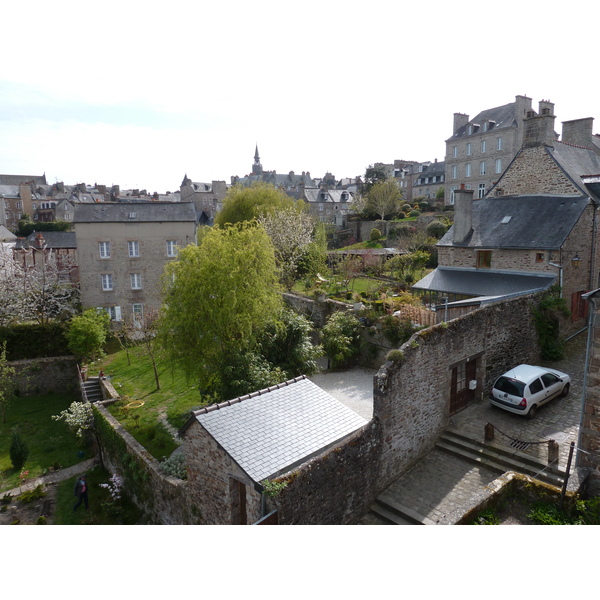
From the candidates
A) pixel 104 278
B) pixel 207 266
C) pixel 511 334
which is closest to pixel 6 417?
pixel 104 278

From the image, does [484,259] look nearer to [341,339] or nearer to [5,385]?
[341,339]

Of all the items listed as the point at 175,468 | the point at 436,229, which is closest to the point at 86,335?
the point at 175,468

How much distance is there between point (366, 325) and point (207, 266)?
676 cm

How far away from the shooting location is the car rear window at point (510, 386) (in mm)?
10984

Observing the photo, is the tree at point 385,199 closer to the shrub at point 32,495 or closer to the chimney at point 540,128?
the chimney at point 540,128

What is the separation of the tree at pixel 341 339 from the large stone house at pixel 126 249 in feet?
33.2

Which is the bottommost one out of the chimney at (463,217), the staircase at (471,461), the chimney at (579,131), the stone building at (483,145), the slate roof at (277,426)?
the staircase at (471,461)

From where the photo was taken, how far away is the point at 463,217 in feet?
57.4

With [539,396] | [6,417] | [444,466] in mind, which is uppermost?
[539,396]

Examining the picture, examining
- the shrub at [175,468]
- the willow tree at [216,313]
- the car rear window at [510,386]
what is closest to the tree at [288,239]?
the willow tree at [216,313]

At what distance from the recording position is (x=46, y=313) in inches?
868

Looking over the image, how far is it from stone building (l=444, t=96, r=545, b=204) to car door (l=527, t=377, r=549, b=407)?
31905 mm

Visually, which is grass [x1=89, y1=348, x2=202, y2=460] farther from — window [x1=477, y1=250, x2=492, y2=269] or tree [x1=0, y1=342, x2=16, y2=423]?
window [x1=477, y1=250, x2=492, y2=269]

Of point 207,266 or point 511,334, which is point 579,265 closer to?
point 511,334
